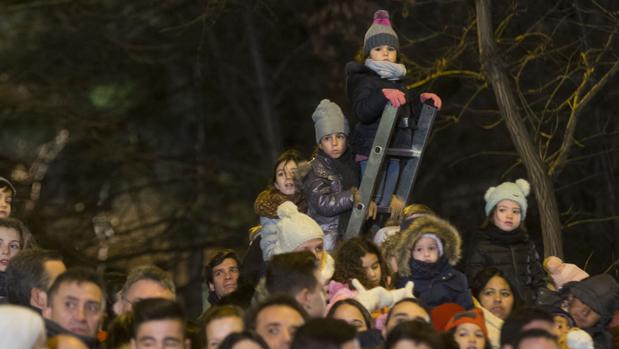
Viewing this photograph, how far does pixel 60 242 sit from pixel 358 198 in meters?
8.79

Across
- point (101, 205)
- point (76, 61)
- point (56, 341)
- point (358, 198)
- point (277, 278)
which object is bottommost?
point (56, 341)

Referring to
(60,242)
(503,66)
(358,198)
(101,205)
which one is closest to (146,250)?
(101,205)

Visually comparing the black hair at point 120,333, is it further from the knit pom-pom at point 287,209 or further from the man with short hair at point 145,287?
the knit pom-pom at point 287,209

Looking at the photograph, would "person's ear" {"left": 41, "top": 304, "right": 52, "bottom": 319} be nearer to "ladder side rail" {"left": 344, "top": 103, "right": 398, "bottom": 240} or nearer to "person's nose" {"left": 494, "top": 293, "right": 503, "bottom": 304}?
"ladder side rail" {"left": 344, "top": 103, "right": 398, "bottom": 240}

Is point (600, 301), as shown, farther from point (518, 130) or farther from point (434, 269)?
point (518, 130)

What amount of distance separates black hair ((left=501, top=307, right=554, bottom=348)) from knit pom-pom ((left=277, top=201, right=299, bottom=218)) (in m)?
2.32

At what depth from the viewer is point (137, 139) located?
84.6 feet

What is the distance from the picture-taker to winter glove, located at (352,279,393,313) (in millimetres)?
13055

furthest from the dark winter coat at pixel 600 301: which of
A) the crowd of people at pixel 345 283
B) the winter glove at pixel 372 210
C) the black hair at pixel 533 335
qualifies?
the black hair at pixel 533 335

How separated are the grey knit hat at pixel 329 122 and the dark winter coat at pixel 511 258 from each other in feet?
4.35

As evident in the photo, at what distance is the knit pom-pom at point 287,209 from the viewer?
13.9 m

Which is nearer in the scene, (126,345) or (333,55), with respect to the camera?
(126,345)

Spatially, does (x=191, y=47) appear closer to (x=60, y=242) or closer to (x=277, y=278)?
(x=60, y=242)

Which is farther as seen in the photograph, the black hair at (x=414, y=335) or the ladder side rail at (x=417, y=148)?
the ladder side rail at (x=417, y=148)
